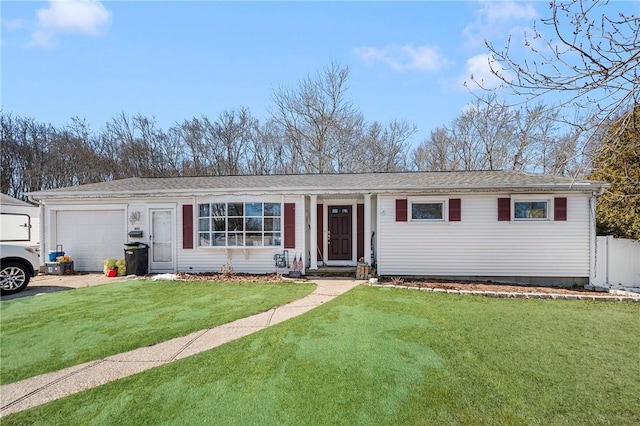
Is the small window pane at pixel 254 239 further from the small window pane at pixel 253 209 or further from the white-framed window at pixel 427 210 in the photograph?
the white-framed window at pixel 427 210

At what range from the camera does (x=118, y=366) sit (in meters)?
3.59

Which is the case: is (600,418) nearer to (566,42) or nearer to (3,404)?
(566,42)

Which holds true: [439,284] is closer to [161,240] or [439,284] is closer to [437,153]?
[161,240]

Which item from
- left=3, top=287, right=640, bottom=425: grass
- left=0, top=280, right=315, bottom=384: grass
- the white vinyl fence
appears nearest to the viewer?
left=3, top=287, right=640, bottom=425: grass

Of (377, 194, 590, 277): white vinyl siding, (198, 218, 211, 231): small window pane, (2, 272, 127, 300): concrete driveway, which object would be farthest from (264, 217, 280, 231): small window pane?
(2, 272, 127, 300): concrete driveway

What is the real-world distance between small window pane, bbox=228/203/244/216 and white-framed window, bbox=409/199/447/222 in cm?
510

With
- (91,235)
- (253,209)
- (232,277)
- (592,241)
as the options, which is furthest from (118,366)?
(592,241)

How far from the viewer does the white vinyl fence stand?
8078mm

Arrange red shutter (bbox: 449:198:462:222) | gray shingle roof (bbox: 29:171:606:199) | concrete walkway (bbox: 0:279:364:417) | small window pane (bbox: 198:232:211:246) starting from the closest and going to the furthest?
concrete walkway (bbox: 0:279:364:417) → gray shingle roof (bbox: 29:171:606:199) → red shutter (bbox: 449:198:462:222) → small window pane (bbox: 198:232:211:246)

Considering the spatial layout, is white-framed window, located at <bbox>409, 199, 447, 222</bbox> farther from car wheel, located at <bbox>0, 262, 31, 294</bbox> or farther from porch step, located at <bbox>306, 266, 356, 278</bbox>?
car wheel, located at <bbox>0, 262, 31, 294</bbox>

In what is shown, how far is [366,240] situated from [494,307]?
378 cm

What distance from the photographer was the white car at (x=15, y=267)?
7.12 metres

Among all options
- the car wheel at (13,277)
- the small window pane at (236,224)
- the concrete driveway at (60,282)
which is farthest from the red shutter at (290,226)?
the car wheel at (13,277)

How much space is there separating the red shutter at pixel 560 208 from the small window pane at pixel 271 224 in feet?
25.6
